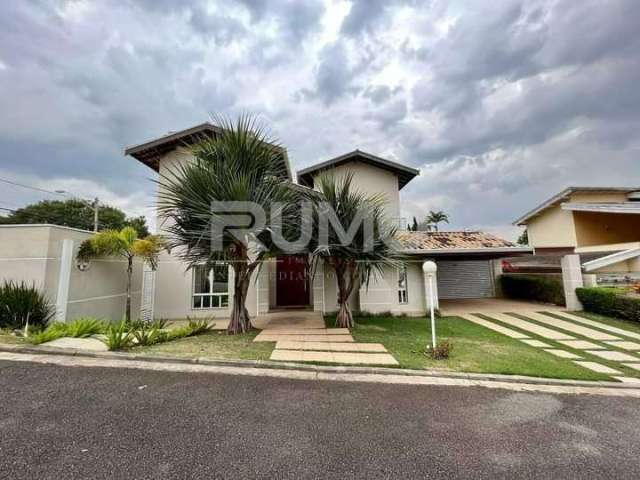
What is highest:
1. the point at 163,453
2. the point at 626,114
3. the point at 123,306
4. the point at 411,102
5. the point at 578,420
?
the point at 411,102

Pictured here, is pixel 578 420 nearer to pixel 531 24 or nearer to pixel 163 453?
pixel 163 453

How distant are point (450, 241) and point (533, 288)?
6316 mm

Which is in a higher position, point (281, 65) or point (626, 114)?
point (281, 65)

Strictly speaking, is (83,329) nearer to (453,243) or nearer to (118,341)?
(118,341)

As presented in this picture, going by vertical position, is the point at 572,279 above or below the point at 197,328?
above

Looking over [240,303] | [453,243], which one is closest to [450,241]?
[453,243]

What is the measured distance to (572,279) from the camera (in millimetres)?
11172

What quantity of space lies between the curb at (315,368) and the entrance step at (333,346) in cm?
105

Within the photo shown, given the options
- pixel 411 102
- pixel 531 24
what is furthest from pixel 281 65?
pixel 531 24

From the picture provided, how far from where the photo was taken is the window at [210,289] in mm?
10352

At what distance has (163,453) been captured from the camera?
8.32ft

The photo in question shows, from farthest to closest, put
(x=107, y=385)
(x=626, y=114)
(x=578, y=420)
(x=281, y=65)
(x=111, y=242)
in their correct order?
(x=626, y=114) < (x=281, y=65) < (x=111, y=242) < (x=107, y=385) < (x=578, y=420)

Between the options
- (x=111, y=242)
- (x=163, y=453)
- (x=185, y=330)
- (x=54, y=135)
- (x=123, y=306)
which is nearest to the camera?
(x=163, y=453)

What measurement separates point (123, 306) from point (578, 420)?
1211 cm
